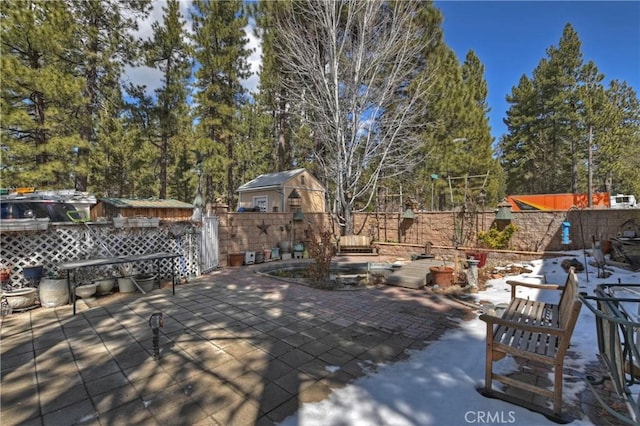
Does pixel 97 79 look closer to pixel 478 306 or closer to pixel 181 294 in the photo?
pixel 181 294

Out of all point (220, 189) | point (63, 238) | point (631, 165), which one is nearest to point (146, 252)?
point (63, 238)

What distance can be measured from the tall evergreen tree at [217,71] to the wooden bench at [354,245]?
27.5 ft

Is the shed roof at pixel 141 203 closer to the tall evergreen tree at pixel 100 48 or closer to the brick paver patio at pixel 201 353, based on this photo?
the tall evergreen tree at pixel 100 48

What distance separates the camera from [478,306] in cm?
491

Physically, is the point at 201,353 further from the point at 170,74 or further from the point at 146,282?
the point at 170,74

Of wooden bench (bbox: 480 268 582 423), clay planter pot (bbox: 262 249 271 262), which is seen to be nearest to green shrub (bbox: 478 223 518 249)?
clay planter pot (bbox: 262 249 271 262)

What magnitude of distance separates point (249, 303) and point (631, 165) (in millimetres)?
27894

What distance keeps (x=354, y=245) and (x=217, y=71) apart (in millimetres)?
11966

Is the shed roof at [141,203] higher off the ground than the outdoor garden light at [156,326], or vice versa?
the shed roof at [141,203]

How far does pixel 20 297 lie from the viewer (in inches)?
179
